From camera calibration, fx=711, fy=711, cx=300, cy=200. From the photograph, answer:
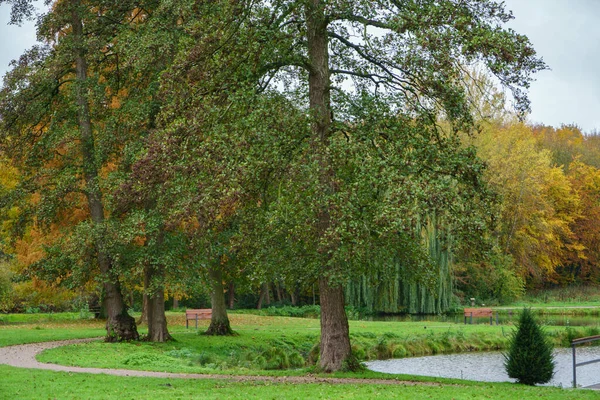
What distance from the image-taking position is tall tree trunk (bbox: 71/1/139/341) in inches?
810

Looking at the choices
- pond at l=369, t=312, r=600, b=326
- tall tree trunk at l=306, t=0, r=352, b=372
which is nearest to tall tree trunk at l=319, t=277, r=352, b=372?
tall tree trunk at l=306, t=0, r=352, b=372

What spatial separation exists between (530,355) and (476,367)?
20.1ft

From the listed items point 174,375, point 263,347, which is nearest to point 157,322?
point 263,347

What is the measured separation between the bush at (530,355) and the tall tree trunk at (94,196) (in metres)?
11.2

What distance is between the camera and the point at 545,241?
49.5 m

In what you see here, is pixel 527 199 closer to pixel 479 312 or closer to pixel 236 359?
pixel 479 312

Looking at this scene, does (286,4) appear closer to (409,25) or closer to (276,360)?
(409,25)

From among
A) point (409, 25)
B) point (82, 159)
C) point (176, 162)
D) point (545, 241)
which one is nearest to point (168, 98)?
point (176, 162)

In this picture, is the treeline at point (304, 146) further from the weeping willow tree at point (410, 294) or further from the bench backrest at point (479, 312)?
the weeping willow tree at point (410, 294)

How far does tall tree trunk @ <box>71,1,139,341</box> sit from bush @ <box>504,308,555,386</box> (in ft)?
36.7

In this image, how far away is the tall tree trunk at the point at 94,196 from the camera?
2056 cm

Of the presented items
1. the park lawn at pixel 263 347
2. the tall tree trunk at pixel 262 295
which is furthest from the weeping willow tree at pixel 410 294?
the tall tree trunk at pixel 262 295

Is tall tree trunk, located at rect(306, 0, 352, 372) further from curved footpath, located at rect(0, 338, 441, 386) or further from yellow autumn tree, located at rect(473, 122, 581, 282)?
yellow autumn tree, located at rect(473, 122, 581, 282)

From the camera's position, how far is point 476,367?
21.0m
